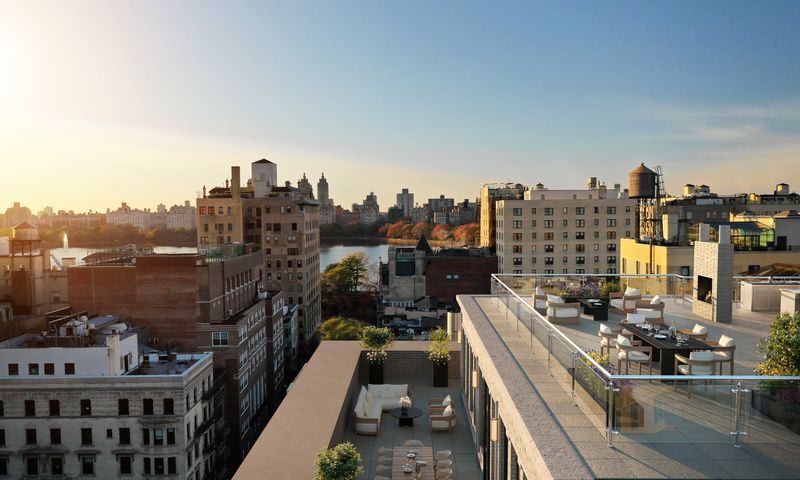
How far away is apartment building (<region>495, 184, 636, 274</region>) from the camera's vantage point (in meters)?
64.2

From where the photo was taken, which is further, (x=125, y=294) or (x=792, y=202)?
(x=792, y=202)

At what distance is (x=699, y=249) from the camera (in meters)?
13.0

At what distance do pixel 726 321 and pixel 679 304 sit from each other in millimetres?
2193

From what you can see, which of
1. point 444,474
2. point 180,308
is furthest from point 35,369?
point 444,474

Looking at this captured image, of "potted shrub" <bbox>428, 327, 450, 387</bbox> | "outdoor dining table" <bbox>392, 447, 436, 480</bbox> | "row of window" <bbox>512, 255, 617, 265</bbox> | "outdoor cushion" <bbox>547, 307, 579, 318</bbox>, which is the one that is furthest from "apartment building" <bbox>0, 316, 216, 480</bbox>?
"row of window" <bbox>512, 255, 617, 265</bbox>

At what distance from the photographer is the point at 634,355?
303 inches

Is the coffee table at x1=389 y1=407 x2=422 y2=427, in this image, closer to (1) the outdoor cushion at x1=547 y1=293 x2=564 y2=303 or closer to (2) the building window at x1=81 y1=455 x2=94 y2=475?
(1) the outdoor cushion at x1=547 y1=293 x2=564 y2=303

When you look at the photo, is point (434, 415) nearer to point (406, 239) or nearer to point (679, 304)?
point (679, 304)

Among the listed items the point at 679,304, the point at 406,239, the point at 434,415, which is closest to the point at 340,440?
the point at 434,415

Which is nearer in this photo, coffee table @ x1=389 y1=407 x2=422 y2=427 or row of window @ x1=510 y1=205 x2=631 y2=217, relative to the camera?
coffee table @ x1=389 y1=407 x2=422 y2=427

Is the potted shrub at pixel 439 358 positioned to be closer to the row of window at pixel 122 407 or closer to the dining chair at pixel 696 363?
the dining chair at pixel 696 363

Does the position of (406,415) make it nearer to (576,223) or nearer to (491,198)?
(576,223)

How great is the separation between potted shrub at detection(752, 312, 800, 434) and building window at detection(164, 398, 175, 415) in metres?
23.9

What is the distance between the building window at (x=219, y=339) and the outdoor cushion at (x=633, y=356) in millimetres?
28778
